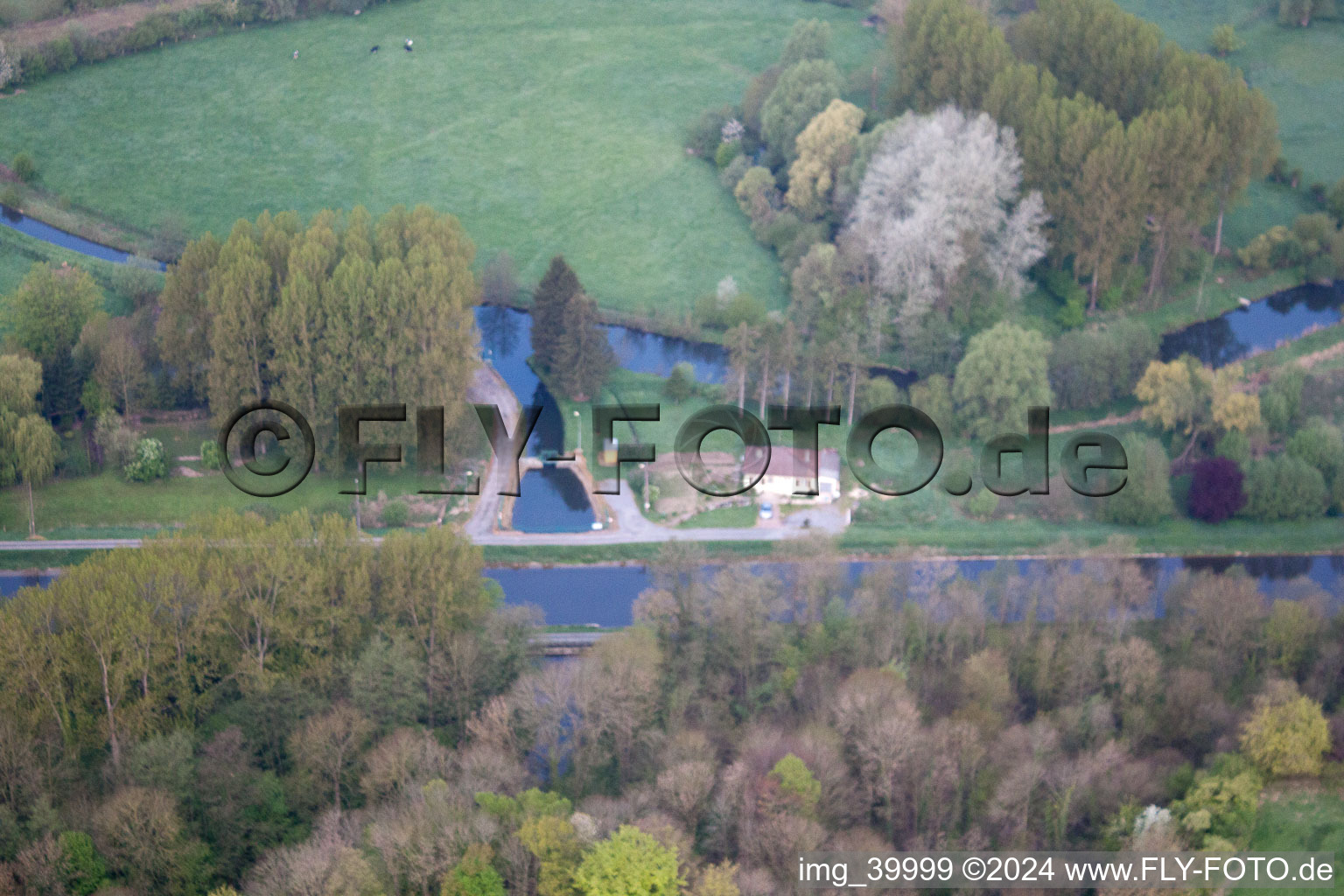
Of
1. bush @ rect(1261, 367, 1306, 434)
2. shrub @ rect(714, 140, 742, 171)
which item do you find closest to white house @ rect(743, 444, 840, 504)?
bush @ rect(1261, 367, 1306, 434)

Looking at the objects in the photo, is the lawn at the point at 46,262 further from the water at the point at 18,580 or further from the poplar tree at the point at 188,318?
the water at the point at 18,580

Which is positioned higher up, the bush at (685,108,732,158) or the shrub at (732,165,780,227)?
the bush at (685,108,732,158)

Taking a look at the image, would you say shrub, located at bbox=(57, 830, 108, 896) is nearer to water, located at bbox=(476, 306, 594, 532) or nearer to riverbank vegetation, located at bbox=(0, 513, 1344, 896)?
riverbank vegetation, located at bbox=(0, 513, 1344, 896)

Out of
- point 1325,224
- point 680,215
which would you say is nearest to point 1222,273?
point 1325,224

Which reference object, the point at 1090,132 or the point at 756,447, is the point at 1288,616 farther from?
the point at 1090,132

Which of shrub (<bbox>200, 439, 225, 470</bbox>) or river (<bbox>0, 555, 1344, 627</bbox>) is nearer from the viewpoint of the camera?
river (<bbox>0, 555, 1344, 627</bbox>)

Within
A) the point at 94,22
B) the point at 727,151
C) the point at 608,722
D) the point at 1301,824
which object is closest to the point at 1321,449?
the point at 1301,824

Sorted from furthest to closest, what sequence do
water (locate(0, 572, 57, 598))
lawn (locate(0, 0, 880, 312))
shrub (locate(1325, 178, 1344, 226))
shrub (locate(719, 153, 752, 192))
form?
shrub (locate(719, 153, 752, 192)) → shrub (locate(1325, 178, 1344, 226)) → lawn (locate(0, 0, 880, 312)) → water (locate(0, 572, 57, 598))

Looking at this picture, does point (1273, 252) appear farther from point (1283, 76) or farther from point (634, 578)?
point (634, 578)

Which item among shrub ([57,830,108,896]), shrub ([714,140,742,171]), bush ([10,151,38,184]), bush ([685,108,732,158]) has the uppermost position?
bush ([685,108,732,158])
